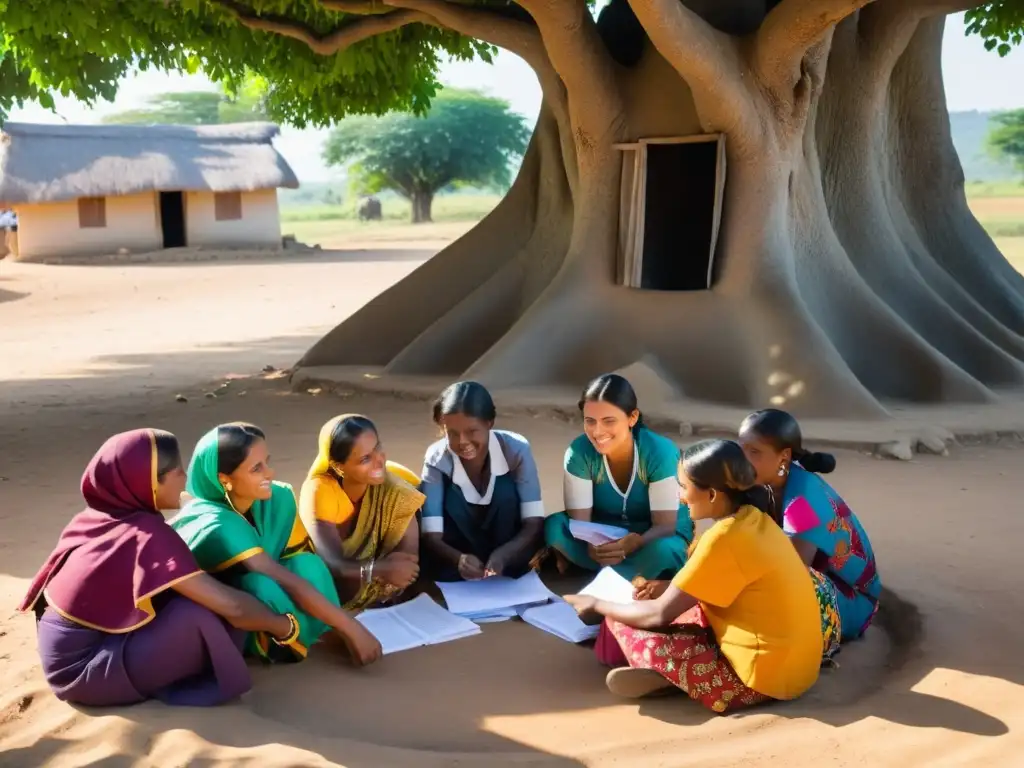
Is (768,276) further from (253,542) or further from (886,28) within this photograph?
(253,542)

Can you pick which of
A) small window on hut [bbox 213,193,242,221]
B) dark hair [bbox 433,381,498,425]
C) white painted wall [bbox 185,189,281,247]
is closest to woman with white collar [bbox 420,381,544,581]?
dark hair [bbox 433,381,498,425]

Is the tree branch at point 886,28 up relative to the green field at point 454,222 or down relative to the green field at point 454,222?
up

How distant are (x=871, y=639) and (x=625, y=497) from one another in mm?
1065

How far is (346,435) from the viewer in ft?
13.8

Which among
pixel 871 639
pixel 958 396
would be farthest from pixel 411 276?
pixel 871 639

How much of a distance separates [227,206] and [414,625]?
27.3m

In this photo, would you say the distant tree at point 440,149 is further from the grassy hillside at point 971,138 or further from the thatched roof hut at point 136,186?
the grassy hillside at point 971,138

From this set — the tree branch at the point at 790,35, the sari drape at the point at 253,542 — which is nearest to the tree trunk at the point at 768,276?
the tree branch at the point at 790,35

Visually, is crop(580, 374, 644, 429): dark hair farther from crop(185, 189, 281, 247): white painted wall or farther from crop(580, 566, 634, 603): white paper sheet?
crop(185, 189, 281, 247): white painted wall

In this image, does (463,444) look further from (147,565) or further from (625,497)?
(147,565)

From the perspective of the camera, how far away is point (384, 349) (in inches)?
420

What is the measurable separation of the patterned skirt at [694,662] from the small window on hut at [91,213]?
86.9 ft

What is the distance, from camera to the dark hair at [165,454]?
344cm

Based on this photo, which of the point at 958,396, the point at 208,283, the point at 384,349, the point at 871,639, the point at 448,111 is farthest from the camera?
the point at 448,111
